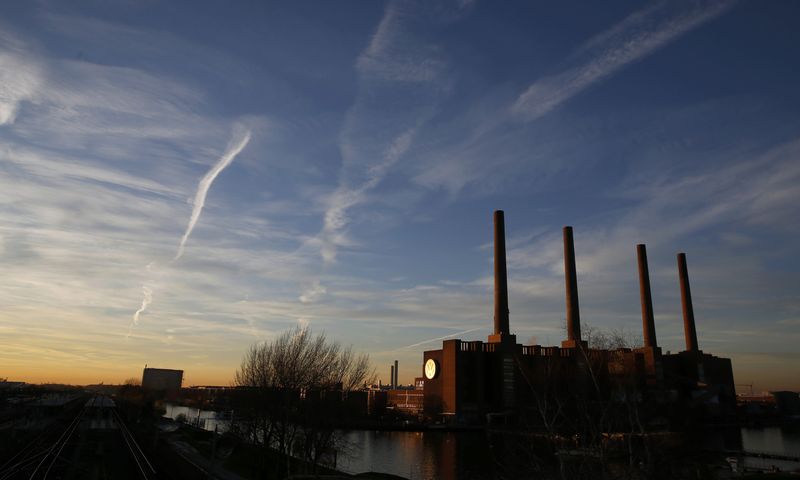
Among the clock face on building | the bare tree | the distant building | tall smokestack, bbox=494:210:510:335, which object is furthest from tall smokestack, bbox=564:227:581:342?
the bare tree

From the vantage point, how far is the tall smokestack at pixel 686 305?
13012cm

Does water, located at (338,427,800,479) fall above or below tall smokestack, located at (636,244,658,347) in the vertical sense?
below

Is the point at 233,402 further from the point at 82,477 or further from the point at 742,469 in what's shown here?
the point at 742,469

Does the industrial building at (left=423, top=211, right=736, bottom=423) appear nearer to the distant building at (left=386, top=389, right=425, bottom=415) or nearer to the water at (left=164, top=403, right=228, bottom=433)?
the distant building at (left=386, top=389, right=425, bottom=415)

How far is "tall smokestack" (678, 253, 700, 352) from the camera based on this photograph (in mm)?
130125

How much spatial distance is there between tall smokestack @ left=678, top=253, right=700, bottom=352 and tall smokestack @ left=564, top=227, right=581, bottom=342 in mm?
35386

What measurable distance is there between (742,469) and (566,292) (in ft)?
204

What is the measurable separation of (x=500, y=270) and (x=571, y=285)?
646 inches

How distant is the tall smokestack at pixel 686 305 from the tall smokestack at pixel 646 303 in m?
15.4

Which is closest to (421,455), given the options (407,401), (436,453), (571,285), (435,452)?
(436,453)

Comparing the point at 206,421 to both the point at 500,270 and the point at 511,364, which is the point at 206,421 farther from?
the point at 500,270

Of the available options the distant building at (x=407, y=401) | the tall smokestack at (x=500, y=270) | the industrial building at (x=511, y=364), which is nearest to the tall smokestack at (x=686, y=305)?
the industrial building at (x=511, y=364)

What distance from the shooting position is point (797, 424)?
154750 millimetres

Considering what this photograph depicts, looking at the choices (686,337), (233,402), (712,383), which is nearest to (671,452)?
(233,402)
